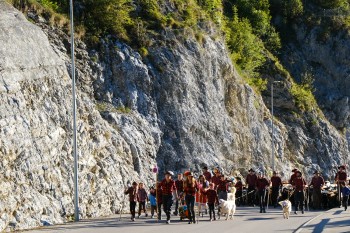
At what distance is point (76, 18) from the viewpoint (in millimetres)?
35438

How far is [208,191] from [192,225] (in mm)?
1948

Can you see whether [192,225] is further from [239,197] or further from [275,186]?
[239,197]

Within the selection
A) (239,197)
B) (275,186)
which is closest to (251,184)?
(275,186)

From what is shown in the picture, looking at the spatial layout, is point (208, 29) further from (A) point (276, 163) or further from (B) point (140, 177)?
(B) point (140, 177)

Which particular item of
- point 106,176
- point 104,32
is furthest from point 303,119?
point 106,176

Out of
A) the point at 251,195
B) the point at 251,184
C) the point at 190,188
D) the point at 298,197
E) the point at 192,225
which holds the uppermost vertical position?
the point at 251,184

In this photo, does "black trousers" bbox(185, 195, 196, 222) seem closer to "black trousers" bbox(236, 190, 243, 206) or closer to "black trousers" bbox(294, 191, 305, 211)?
"black trousers" bbox(294, 191, 305, 211)

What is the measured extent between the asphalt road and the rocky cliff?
171cm

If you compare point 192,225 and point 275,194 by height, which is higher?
point 275,194

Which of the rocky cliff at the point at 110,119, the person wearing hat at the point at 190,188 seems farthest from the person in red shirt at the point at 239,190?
the person wearing hat at the point at 190,188

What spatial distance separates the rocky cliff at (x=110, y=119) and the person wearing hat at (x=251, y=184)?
4.89m

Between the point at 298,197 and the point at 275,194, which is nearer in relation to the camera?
the point at 298,197

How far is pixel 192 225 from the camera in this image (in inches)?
829

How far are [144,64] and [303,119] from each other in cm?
2574
